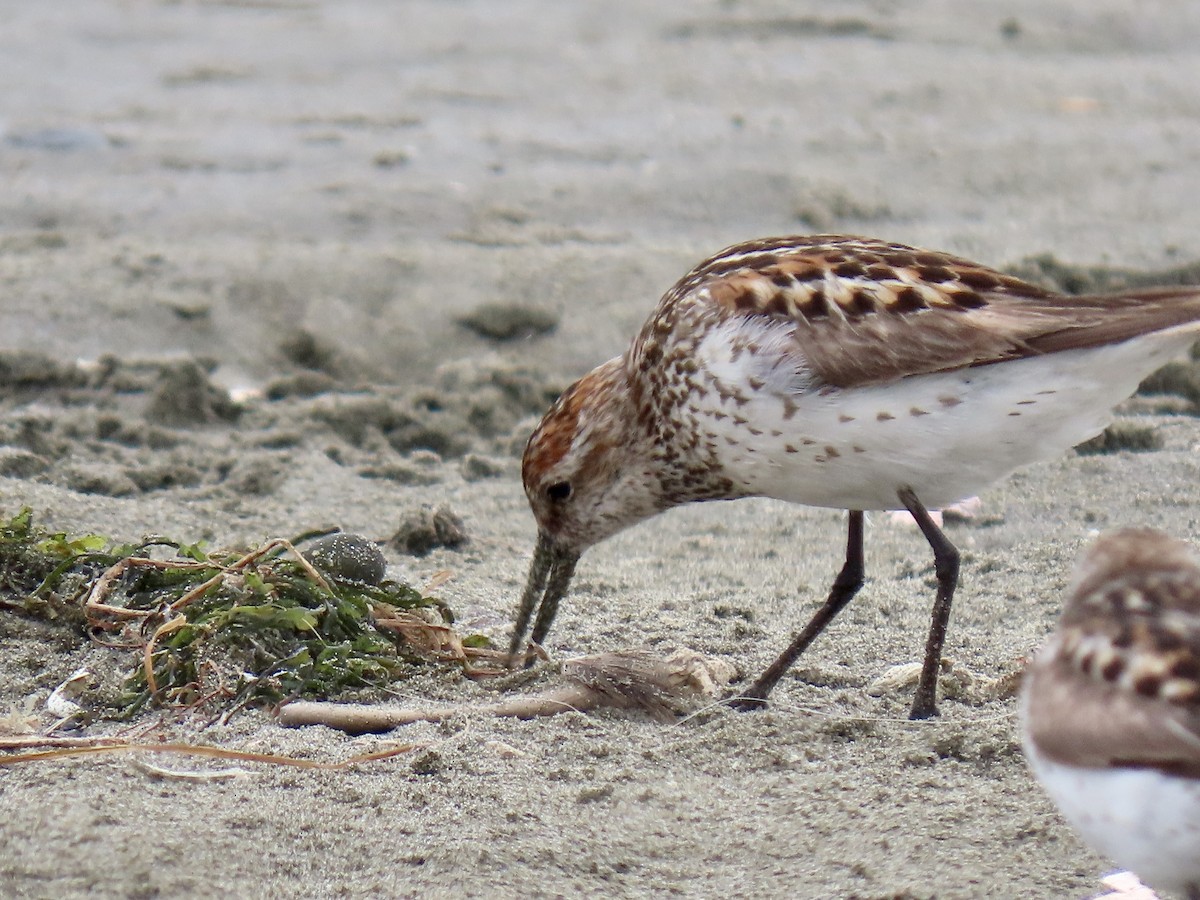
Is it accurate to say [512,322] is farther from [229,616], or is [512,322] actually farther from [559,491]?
[229,616]

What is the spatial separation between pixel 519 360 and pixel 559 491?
8.84 feet

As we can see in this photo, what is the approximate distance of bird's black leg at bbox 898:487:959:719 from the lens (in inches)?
177

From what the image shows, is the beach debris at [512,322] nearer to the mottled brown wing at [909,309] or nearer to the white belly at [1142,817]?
the mottled brown wing at [909,309]

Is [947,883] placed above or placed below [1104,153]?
below

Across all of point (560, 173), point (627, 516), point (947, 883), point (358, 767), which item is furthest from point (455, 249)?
point (947, 883)

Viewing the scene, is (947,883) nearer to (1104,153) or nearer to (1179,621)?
(1179,621)

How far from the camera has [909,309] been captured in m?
4.50

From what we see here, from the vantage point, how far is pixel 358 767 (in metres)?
4.04

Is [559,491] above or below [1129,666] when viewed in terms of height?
below

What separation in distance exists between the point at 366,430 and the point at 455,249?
1662mm

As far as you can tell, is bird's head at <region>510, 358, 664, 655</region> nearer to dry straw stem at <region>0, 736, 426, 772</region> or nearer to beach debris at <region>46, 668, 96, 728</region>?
dry straw stem at <region>0, 736, 426, 772</region>

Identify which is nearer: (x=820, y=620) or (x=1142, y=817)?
(x=1142, y=817)

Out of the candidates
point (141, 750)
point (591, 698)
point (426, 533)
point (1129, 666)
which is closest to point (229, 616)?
point (141, 750)

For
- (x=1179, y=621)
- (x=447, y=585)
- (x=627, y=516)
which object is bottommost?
(x=447, y=585)
